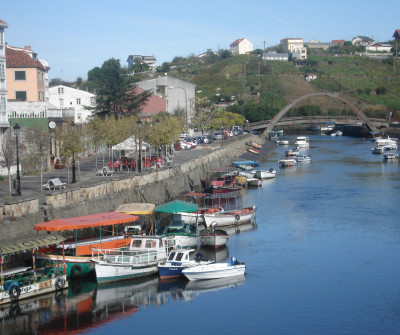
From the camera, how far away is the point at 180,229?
157ft

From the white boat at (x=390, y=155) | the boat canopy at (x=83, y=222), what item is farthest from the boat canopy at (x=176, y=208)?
the white boat at (x=390, y=155)

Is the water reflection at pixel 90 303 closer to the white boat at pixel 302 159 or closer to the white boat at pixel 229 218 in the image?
the white boat at pixel 229 218

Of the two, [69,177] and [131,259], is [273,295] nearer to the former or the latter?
[131,259]

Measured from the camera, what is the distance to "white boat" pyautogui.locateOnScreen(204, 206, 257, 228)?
54.1m

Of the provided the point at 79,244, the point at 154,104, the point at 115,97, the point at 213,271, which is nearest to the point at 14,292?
the point at 79,244

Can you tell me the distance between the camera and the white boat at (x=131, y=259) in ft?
129

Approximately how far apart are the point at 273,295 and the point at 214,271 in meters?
4.15

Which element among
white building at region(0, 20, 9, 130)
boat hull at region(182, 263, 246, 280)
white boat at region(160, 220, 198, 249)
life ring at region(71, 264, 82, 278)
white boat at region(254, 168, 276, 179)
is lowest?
boat hull at region(182, 263, 246, 280)

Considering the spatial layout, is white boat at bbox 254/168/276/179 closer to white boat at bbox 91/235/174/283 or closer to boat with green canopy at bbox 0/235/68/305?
white boat at bbox 91/235/174/283

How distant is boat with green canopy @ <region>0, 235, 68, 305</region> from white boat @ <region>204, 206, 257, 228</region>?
708 inches

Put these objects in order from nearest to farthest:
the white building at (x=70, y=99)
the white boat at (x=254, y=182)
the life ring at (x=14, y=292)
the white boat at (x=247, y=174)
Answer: the life ring at (x=14, y=292) → the white boat at (x=254, y=182) → the white boat at (x=247, y=174) → the white building at (x=70, y=99)

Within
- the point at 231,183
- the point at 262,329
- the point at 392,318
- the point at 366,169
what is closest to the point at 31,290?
the point at 262,329

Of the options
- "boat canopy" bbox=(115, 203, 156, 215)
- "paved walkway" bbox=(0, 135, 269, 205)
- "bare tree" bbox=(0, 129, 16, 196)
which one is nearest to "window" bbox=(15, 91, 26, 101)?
"paved walkway" bbox=(0, 135, 269, 205)

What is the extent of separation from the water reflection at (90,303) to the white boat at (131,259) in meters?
0.55
